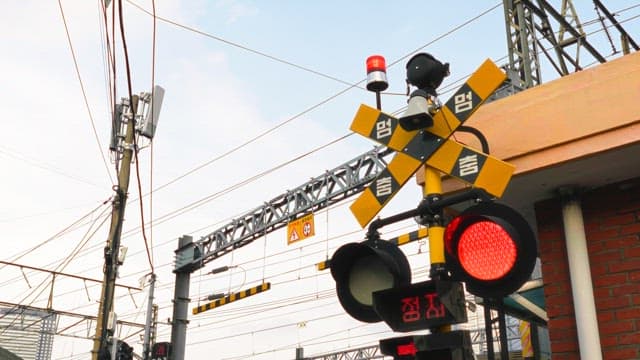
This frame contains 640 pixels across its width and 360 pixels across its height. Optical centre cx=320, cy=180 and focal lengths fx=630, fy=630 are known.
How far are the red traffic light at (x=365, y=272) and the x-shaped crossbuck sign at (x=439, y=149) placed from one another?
317mm

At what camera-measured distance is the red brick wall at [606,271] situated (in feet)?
12.2

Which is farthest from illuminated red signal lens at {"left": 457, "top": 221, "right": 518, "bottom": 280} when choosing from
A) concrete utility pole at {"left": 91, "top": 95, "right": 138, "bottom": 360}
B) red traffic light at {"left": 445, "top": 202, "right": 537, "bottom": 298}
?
concrete utility pole at {"left": 91, "top": 95, "right": 138, "bottom": 360}

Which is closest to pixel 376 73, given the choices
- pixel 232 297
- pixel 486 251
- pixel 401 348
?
pixel 486 251

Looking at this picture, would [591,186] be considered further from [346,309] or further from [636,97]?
Answer: [346,309]

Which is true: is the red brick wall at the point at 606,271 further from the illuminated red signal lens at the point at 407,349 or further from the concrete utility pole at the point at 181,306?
the concrete utility pole at the point at 181,306

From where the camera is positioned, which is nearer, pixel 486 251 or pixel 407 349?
pixel 486 251

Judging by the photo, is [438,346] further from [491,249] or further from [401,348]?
[491,249]

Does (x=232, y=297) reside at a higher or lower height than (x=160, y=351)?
higher

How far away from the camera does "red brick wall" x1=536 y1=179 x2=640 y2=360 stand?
12.2 ft

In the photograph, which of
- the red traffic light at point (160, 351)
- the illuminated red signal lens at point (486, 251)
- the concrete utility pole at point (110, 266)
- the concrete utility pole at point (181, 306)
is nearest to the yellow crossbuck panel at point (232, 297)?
the concrete utility pole at point (181, 306)

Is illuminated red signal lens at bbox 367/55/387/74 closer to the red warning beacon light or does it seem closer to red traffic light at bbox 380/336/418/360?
the red warning beacon light

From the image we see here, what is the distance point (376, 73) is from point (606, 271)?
1.94 metres

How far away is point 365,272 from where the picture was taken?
299 centimetres

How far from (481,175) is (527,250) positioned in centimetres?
56
